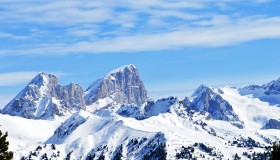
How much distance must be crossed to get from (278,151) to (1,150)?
31833mm

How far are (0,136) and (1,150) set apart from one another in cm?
158

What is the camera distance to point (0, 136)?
65.9 meters

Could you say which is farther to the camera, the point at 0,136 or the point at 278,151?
the point at 278,151

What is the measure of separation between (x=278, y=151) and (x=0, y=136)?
1262 inches

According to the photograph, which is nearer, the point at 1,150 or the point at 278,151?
the point at 1,150

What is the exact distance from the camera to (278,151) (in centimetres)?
7500

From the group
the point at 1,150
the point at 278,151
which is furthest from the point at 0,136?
the point at 278,151

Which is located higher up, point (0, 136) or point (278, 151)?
point (0, 136)

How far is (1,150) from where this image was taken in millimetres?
66375

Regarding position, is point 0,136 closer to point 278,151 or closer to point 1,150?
point 1,150
